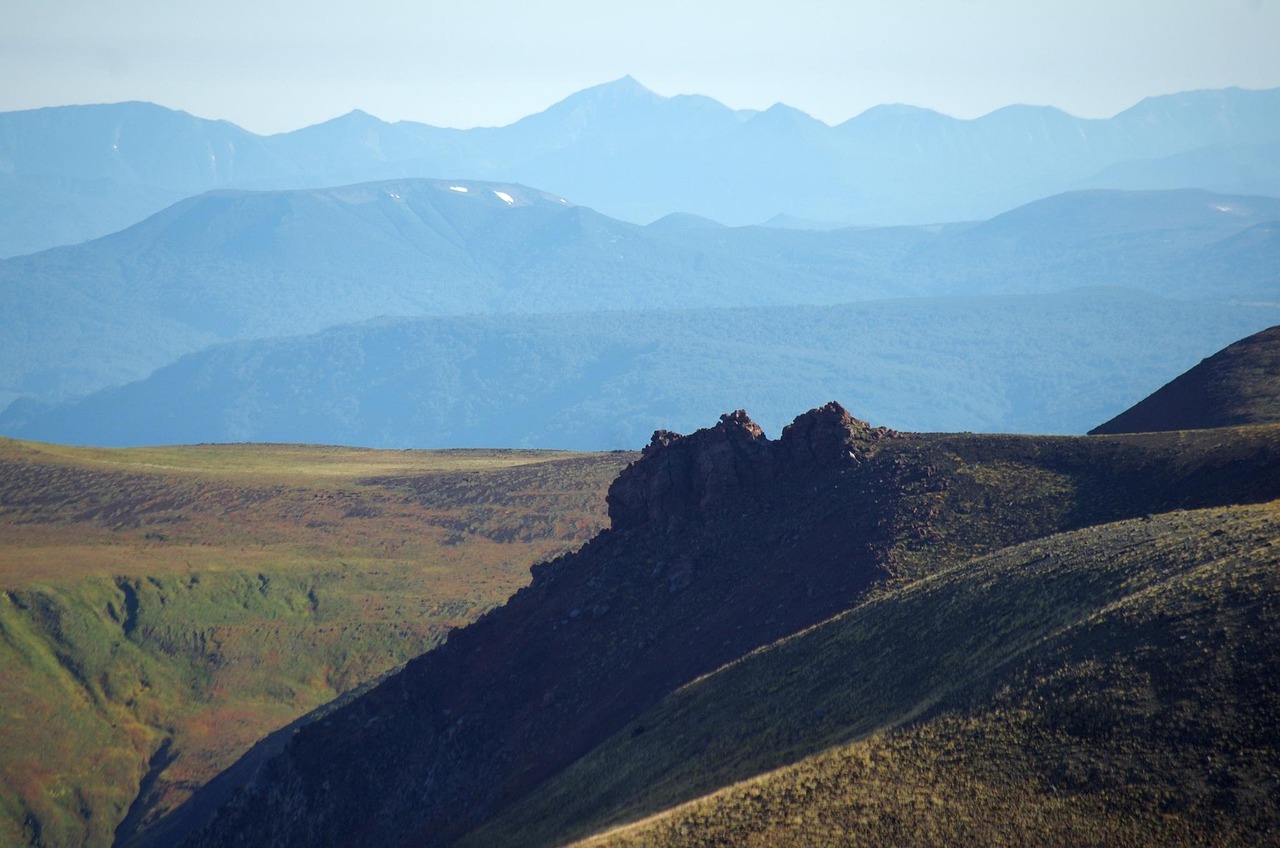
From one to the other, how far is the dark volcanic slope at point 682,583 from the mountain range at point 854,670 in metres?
0.12

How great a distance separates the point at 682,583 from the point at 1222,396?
30035 millimetres

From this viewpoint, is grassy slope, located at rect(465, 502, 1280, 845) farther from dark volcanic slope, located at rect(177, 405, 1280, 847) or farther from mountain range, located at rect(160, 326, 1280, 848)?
dark volcanic slope, located at rect(177, 405, 1280, 847)

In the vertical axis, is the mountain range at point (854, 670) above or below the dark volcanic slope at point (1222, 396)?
below

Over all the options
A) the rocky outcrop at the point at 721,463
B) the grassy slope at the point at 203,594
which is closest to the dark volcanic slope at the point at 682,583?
the rocky outcrop at the point at 721,463

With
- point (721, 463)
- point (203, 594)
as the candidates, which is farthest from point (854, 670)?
point (203, 594)

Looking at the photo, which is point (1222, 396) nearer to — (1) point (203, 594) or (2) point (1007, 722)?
(2) point (1007, 722)

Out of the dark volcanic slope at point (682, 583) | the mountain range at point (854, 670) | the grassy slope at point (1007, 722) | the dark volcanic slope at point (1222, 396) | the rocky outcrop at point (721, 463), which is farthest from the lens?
the dark volcanic slope at point (1222, 396)

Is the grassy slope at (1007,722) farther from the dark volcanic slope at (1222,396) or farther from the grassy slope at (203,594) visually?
the grassy slope at (203,594)

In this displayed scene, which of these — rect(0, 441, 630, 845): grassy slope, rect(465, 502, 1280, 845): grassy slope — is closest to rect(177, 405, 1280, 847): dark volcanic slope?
rect(465, 502, 1280, 845): grassy slope

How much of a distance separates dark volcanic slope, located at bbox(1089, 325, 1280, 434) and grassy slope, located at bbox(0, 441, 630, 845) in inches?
1464

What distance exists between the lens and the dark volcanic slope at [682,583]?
40719 millimetres

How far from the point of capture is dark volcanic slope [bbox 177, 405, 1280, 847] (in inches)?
1603

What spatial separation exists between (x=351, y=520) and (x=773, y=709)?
2369 inches

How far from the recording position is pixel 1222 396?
58312 mm
